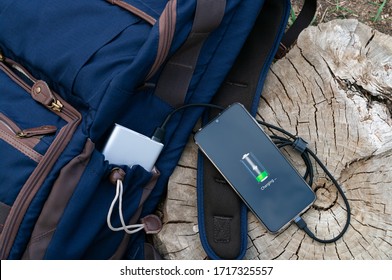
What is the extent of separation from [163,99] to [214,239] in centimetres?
38

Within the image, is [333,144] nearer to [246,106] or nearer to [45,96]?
[246,106]

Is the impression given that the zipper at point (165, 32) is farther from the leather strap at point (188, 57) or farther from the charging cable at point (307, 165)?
the charging cable at point (307, 165)

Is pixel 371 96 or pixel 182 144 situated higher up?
pixel 371 96

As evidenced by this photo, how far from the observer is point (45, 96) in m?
1.11

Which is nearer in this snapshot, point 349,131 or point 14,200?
point 14,200

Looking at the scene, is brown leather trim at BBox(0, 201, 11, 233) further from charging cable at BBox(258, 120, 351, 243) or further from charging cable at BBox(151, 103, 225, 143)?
charging cable at BBox(258, 120, 351, 243)

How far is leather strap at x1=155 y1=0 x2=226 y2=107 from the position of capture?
3.48 feet

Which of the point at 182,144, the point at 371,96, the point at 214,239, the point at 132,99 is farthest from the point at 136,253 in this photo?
the point at 371,96

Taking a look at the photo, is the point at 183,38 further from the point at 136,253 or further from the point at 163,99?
the point at 136,253

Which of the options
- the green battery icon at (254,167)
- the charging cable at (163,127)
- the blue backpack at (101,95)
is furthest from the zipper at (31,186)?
the green battery icon at (254,167)

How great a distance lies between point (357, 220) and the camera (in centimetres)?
114

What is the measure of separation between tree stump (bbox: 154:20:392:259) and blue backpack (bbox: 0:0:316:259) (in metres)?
0.05

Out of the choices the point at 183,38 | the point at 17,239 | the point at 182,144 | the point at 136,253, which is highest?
the point at 183,38

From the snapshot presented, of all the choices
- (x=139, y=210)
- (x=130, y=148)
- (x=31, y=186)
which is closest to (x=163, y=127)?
(x=130, y=148)
